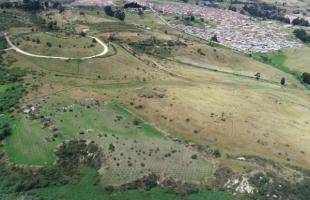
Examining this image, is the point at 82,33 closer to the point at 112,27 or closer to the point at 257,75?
the point at 112,27

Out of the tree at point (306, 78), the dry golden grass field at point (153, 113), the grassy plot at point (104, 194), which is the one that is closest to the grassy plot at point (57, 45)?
the dry golden grass field at point (153, 113)

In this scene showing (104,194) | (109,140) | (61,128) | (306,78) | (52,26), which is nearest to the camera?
(104,194)

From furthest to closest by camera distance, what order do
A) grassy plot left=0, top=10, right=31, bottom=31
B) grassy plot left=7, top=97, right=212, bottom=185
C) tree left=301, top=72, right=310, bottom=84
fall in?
grassy plot left=0, top=10, right=31, bottom=31 < tree left=301, top=72, right=310, bottom=84 < grassy plot left=7, top=97, right=212, bottom=185

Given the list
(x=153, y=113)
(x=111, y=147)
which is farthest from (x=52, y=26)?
(x=111, y=147)

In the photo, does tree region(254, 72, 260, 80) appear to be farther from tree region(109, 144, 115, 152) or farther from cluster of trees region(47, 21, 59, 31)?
tree region(109, 144, 115, 152)

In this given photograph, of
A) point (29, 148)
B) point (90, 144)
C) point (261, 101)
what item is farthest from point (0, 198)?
point (261, 101)

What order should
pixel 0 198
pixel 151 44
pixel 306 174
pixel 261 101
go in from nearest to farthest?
1. pixel 0 198
2. pixel 306 174
3. pixel 261 101
4. pixel 151 44

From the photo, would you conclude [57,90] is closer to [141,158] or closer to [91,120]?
[91,120]

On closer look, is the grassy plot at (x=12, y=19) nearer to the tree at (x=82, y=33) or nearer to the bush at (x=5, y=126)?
the tree at (x=82, y=33)

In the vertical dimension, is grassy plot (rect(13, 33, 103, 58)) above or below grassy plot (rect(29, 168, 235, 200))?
above

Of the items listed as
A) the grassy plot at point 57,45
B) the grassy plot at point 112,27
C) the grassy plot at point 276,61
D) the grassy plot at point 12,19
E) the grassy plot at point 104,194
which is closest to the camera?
the grassy plot at point 104,194

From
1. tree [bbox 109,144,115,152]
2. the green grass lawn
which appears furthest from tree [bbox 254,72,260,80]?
tree [bbox 109,144,115,152]
